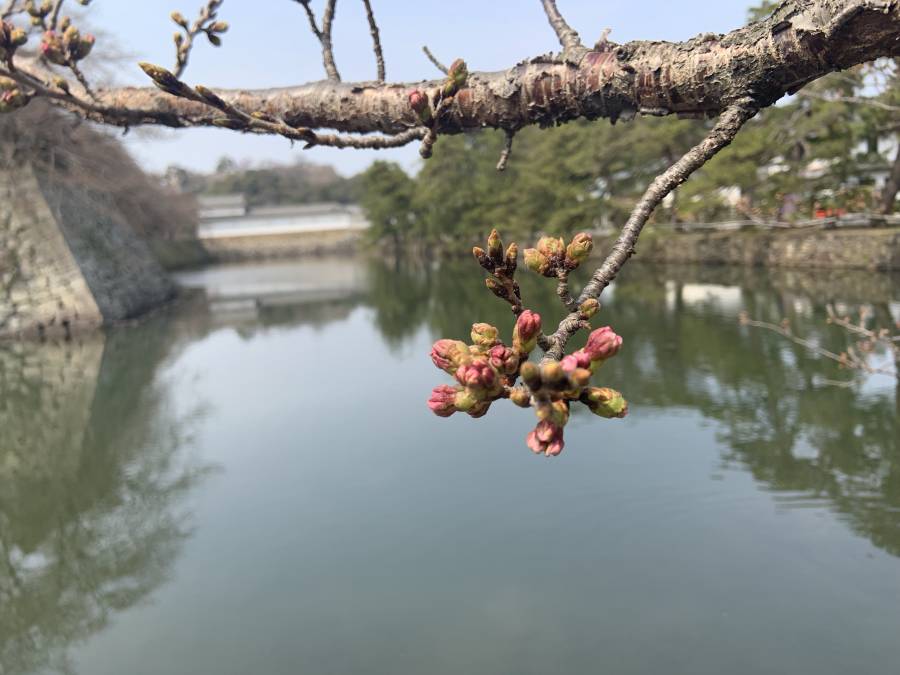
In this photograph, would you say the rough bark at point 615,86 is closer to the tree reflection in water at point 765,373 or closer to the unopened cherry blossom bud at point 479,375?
the unopened cherry blossom bud at point 479,375

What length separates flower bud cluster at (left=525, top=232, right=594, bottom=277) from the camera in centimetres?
97

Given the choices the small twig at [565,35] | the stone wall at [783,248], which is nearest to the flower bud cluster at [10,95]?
the small twig at [565,35]

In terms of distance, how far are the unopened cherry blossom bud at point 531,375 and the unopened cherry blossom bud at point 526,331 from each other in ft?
0.35

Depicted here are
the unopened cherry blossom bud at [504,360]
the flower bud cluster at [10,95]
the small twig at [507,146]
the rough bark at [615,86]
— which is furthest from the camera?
the flower bud cluster at [10,95]

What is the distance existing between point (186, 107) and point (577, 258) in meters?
1.21

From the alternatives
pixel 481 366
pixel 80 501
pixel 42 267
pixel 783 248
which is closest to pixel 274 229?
pixel 42 267

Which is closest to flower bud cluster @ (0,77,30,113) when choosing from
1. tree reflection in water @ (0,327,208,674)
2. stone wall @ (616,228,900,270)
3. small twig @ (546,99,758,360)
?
small twig @ (546,99,758,360)

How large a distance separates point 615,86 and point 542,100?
0.51 feet

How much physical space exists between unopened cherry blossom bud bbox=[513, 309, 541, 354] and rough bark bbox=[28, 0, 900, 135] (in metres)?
0.69

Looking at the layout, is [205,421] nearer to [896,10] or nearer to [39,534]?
[39,534]

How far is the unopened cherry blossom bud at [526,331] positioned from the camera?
808 mm

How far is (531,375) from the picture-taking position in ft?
2.29

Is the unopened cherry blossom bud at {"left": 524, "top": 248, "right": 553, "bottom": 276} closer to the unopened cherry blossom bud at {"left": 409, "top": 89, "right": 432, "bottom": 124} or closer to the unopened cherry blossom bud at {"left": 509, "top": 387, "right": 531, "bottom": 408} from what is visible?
the unopened cherry blossom bud at {"left": 509, "top": 387, "right": 531, "bottom": 408}

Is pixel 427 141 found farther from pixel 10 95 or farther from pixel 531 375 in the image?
pixel 10 95
